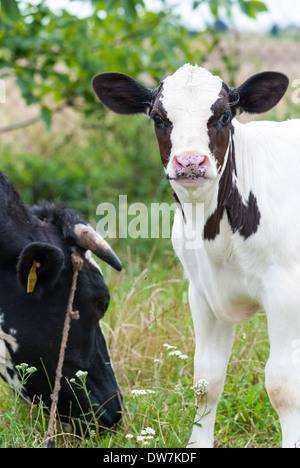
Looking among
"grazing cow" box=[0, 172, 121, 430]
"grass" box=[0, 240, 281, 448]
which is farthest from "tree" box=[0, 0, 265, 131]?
"grazing cow" box=[0, 172, 121, 430]

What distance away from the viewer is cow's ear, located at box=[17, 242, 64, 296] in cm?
318

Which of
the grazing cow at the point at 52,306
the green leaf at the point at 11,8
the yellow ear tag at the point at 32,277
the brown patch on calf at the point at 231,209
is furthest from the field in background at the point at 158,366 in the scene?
the green leaf at the point at 11,8

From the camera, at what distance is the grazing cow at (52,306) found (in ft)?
11.0

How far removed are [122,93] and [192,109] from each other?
497 mm

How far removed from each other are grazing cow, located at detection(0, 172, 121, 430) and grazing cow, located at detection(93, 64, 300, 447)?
51cm

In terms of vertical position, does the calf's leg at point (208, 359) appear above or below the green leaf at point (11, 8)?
below

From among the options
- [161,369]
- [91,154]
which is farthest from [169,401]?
[91,154]

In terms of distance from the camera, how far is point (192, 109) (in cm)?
277

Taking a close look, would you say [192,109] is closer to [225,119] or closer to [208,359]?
[225,119]

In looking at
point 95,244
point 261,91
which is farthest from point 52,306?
point 261,91

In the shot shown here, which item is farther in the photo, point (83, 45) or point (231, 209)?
point (83, 45)

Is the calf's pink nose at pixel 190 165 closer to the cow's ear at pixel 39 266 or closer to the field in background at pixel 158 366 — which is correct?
the cow's ear at pixel 39 266
